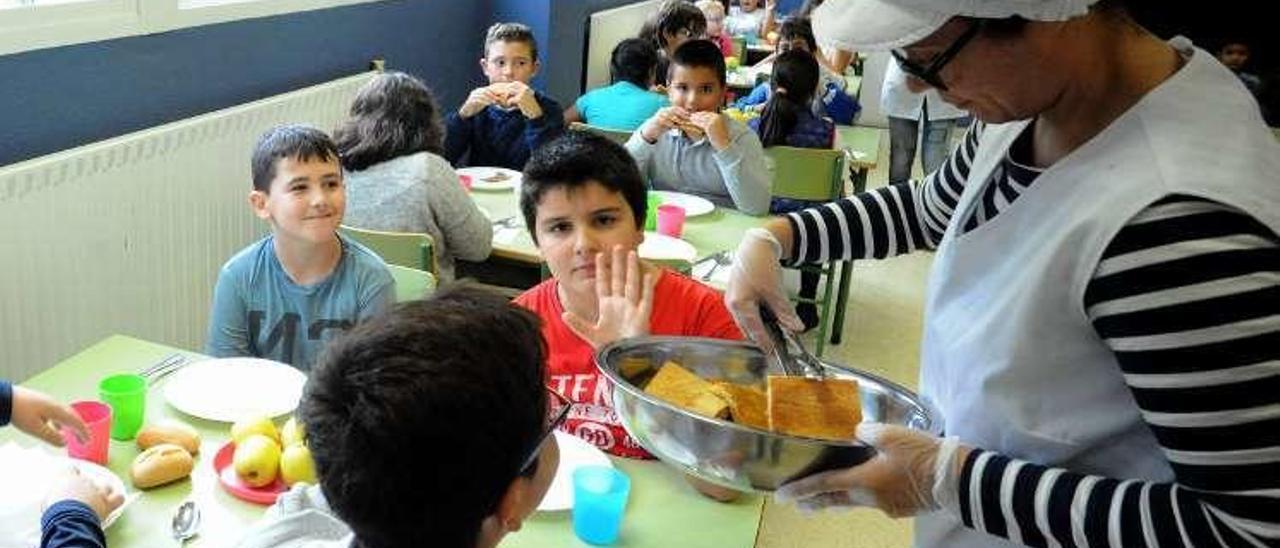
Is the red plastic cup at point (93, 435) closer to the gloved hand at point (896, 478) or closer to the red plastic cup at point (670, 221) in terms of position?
the gloved hand at point (896, 478)

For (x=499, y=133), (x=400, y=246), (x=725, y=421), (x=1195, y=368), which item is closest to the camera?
(x=1195, y=368)

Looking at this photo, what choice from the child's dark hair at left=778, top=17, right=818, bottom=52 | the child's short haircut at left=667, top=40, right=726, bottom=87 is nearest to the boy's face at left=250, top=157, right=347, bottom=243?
the child's short haircut at left=667, top=40, right=726, bottom=87

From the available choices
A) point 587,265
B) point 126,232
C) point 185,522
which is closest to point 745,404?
point 587,265

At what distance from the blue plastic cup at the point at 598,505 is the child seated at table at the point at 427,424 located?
360 millimetres

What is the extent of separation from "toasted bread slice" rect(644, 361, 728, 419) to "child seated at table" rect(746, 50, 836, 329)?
259 cm

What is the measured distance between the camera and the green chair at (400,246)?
2500mm

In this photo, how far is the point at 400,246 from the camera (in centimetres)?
254

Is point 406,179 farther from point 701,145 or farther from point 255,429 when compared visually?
point 255,429

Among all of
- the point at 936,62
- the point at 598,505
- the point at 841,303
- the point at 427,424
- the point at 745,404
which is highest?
the point at 936,62

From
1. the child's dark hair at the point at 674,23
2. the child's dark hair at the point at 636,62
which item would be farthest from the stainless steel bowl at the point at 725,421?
the child's dark hair at the point at 674,23

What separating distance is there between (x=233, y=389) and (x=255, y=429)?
262mm

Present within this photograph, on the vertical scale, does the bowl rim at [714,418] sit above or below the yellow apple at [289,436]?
above

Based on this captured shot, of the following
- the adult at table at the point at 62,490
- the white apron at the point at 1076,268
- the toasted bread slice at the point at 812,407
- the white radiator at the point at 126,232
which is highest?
the white apron at the point at 1076,268

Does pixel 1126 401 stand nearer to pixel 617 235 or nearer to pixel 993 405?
pixel 993 405
